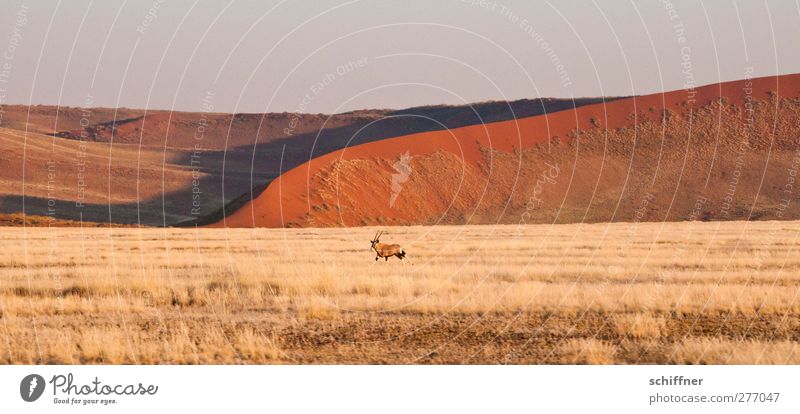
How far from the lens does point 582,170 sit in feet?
326

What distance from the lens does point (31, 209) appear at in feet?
365

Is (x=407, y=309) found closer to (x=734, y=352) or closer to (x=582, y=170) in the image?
(x=734, y=352)

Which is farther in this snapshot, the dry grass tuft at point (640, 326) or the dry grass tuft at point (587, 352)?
the dry grass tuft at point (640, 326)

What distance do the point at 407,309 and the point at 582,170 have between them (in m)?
80.3
